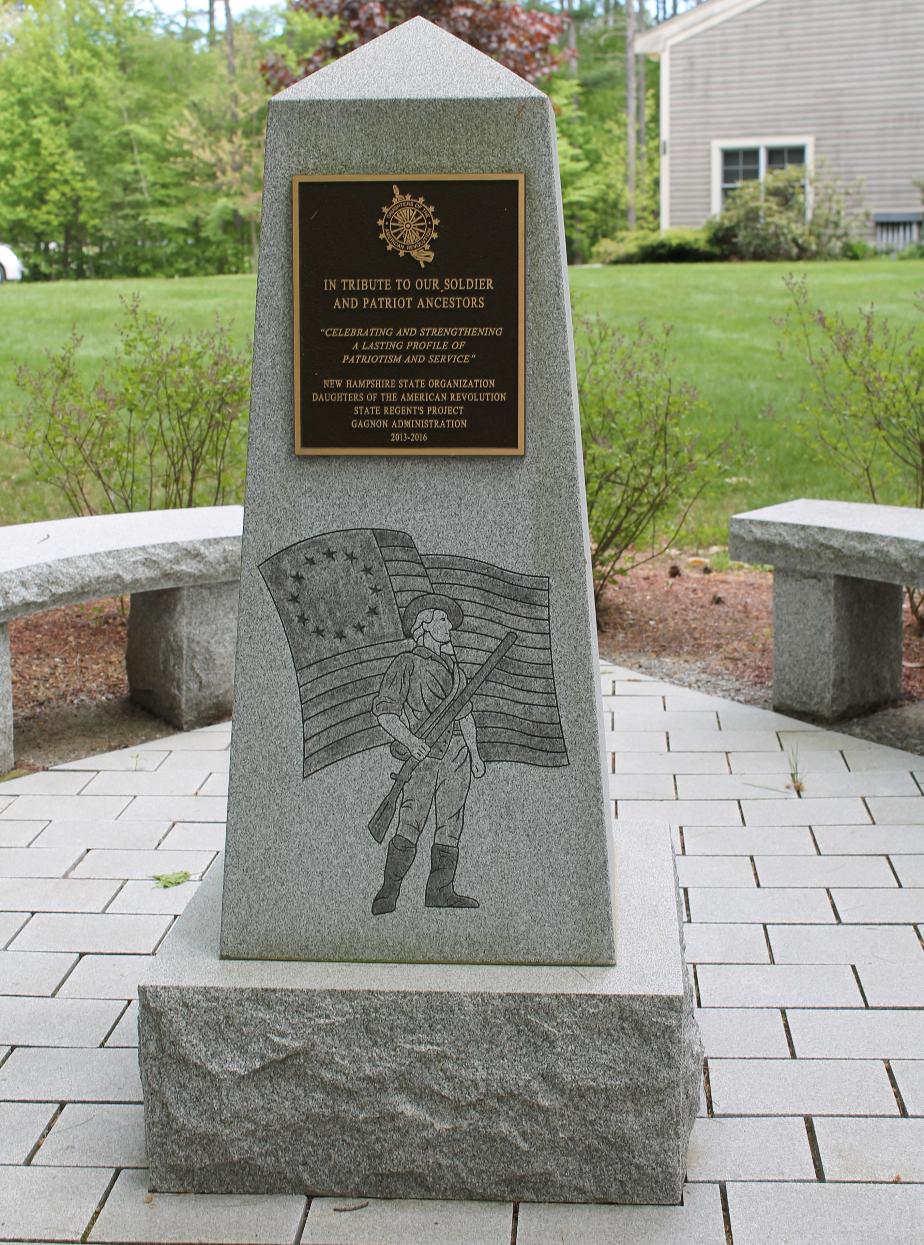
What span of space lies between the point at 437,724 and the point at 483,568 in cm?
33

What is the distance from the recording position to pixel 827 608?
18.5 feet

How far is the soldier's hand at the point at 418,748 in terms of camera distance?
2.84 m

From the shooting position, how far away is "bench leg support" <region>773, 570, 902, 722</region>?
18.6 ft

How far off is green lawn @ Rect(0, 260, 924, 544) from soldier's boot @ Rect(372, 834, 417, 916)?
5.46 m

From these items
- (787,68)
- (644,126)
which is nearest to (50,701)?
(787,68)

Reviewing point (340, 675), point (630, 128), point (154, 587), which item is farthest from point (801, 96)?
point (340, 675)

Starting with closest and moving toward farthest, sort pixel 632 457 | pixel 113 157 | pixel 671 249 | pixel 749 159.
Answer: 1. pixel 632 457
2. pixel 671 249
3. pixel 749 159
4. pixel 113 157

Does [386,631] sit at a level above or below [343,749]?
above

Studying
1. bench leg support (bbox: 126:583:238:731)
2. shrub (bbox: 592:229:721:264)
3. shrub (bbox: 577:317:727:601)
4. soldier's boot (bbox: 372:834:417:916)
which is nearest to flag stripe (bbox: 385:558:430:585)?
soldier's boot (bbox: 372:834:417:916)

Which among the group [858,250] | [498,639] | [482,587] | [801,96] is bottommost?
[498,639]

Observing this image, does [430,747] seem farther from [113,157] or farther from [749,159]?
[113,157]

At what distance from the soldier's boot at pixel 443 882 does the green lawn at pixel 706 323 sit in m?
5.45

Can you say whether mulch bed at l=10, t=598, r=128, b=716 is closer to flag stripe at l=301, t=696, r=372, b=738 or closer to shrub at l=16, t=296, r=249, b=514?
shrub at l=16, t=296, r=249, b=514

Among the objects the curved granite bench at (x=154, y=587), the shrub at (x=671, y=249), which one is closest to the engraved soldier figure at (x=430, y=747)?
the curved granite bench at (x=154, y=587)
